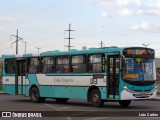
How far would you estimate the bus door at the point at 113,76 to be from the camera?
872 inches

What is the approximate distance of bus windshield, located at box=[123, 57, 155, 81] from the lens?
72.1 feet

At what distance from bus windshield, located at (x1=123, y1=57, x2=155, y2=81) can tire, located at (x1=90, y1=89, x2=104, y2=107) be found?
1.70 m

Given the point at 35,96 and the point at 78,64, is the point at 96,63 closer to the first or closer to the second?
the point at 78,64

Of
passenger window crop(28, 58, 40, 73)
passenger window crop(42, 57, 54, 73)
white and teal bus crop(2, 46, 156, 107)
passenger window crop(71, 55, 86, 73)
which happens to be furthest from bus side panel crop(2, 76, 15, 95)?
passenger window crop(71, 55, 86, 73)

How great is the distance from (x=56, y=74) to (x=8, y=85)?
508 cm

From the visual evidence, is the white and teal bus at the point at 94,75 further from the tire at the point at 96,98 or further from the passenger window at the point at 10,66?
the passenger window at the point at 10,66

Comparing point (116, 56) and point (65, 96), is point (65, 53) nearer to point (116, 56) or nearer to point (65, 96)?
point (65, 96)

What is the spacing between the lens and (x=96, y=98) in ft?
75.1

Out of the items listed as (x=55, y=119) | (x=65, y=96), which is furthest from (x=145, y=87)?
(x=55, y=119)

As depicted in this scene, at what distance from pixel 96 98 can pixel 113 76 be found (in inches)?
57.0

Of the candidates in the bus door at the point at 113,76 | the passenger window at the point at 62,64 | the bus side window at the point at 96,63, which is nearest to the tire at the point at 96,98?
the bus door at the point at 113,76

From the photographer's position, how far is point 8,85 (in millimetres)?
29734

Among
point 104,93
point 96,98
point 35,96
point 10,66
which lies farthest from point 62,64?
point 10,66

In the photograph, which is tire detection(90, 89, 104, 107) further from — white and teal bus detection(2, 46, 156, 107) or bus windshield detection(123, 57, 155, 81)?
bus windshield detection(123, 57, 155, 81)
